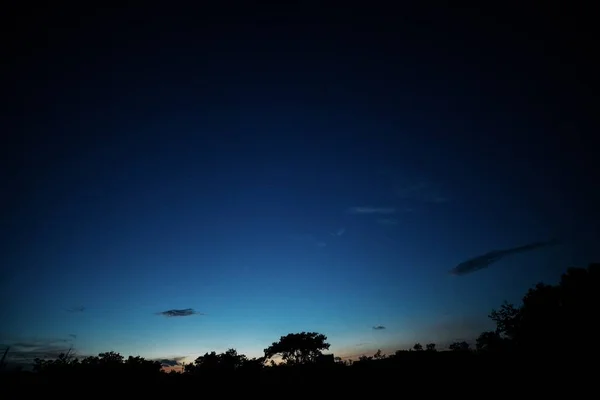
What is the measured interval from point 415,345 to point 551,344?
2555 inches

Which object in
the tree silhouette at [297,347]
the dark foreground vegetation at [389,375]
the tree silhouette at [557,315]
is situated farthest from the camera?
the tree silhouette at [297,347]

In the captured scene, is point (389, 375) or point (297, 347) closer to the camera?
point (389, 375)

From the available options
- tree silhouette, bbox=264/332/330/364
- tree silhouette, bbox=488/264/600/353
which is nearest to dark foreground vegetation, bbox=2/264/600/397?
tree silhouette, bbox=488/264/600/353

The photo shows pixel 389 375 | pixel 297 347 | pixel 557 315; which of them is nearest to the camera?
pixel 389 375

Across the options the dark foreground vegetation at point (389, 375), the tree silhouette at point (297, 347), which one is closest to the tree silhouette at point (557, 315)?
the dark foreground vegetation at point (389, 375)

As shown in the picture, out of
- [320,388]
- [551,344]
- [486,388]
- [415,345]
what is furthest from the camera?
[415,345]

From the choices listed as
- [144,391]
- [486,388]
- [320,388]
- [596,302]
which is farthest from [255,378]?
[596,302]

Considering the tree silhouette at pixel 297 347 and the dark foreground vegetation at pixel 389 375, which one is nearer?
the dark foreground vegetation at pixel 389 375

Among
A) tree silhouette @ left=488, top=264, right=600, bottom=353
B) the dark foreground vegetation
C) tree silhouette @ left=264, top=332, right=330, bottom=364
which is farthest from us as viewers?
tree silhouette @ left=264, top=332, right=330, bottom=364

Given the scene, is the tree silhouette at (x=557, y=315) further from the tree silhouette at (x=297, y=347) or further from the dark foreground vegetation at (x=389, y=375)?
the tree silhouette at (x=297, y=347)

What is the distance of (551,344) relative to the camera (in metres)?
44.2

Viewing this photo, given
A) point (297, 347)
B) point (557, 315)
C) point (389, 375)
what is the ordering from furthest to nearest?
point (297, 347) < point (557, 315) < point (389, 375)

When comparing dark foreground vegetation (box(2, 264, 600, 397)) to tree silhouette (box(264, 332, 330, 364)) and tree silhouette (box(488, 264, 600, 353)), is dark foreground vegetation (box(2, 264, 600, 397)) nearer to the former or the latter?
tree silhouette (box(488, 264, 600, 353))

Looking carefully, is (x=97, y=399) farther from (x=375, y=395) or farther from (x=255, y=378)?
(x=375, y=395)
